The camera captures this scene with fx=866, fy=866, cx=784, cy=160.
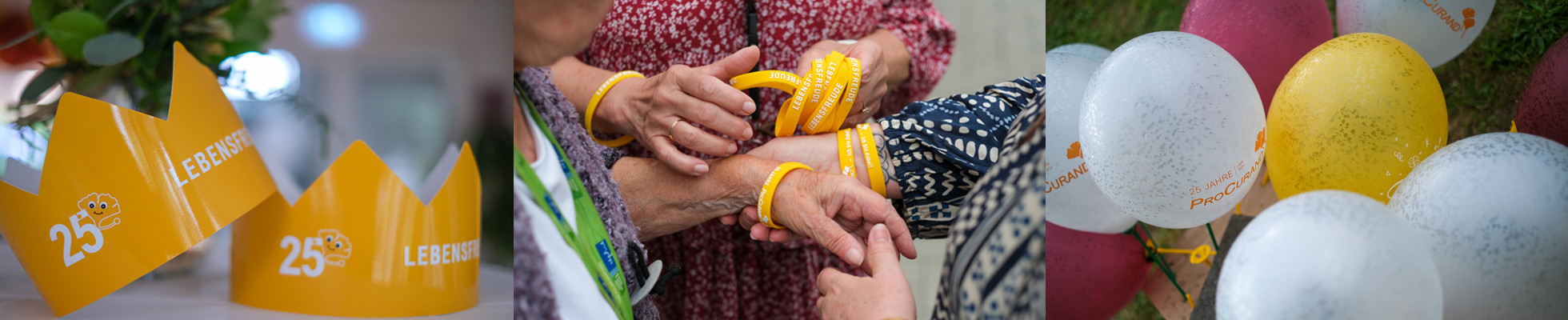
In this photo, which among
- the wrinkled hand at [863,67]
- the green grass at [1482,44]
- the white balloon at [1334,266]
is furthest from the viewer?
the green grass at [1482,44]

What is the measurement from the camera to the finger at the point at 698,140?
23.2 inches

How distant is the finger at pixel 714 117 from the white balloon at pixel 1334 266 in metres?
0.32

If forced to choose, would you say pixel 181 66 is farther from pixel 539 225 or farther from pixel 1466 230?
pixel 1466 230

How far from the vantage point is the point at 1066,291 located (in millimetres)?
814

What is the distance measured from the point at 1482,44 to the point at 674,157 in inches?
32.4

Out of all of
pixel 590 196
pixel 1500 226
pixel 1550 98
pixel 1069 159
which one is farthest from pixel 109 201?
pixel 1550 98

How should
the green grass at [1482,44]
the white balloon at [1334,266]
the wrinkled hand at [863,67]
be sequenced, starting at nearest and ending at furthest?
the white balloon at [1334,266]
the wrinkled hand at [863,67]
the green grass at [1482,44]

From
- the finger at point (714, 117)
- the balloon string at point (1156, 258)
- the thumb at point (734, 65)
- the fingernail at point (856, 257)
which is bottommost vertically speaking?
the balloon string at point (1156, 258)

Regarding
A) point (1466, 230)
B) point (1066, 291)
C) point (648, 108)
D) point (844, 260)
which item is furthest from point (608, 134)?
point (1466, 230)

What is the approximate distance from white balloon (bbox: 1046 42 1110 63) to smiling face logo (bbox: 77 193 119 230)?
2.08ft

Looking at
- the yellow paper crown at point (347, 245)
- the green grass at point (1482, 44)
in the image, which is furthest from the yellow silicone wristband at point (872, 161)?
the yellow paper crown at point (347, 245)

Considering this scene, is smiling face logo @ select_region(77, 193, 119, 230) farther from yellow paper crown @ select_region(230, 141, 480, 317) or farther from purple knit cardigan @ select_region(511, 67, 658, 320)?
purple knit cardigan @ select_region(511, 67, 658, 320)

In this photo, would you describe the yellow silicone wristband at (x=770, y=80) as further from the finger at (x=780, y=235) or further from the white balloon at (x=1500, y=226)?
the white balloon at (x=1500, y=226)

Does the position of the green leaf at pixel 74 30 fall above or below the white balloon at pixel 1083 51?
above
